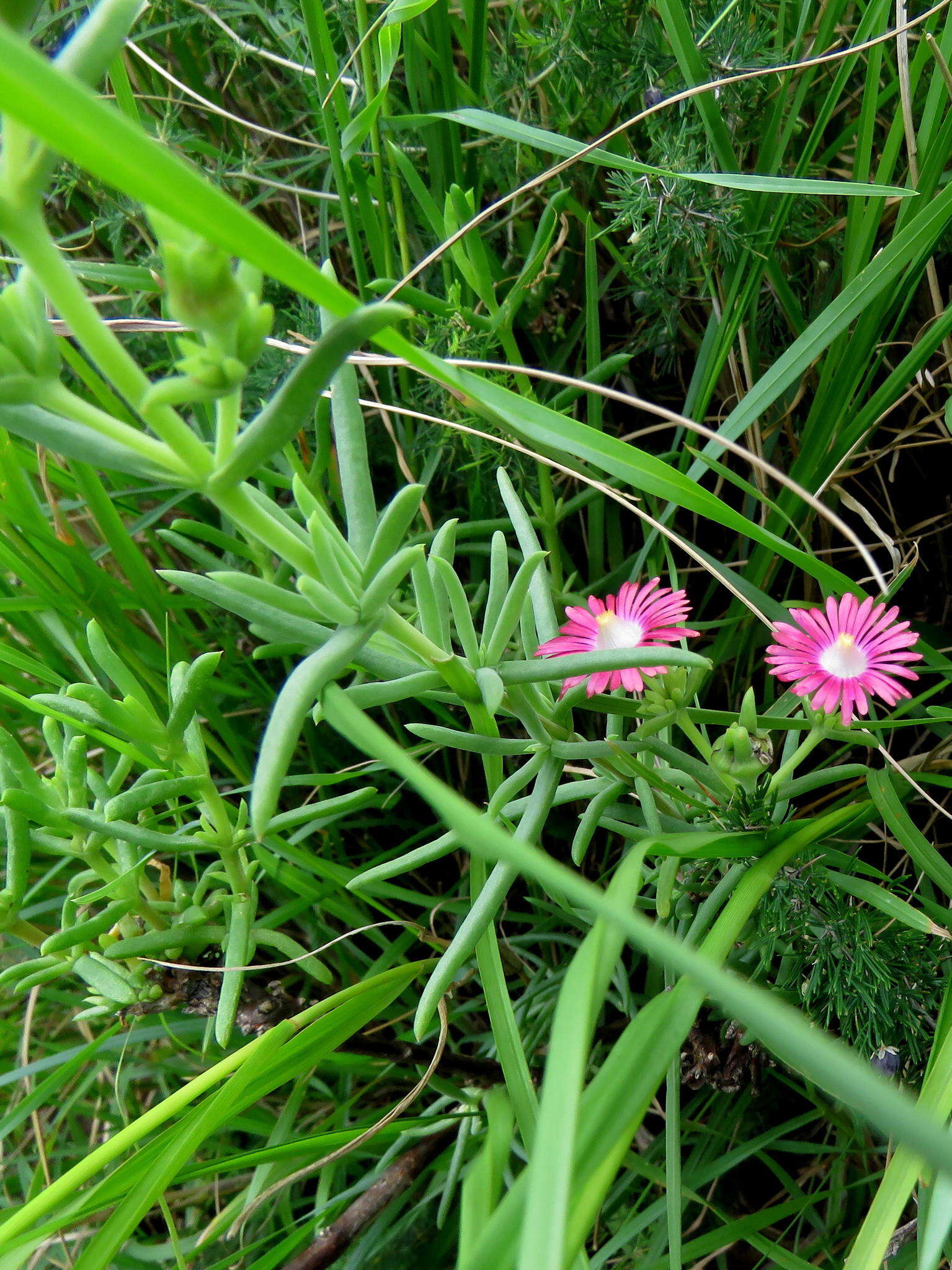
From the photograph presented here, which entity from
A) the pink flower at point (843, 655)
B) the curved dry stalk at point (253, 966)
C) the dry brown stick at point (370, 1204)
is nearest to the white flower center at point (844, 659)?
the pink flower at point (843, 655)

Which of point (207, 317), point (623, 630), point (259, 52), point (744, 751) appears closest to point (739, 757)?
point (744, 751)

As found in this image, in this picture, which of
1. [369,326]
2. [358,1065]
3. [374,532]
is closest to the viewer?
[369,326]

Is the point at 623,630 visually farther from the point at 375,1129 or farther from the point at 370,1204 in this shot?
the point at 370,1204

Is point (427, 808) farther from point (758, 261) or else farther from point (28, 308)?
point (28, 308)

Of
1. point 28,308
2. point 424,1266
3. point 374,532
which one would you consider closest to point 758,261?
point 374,532

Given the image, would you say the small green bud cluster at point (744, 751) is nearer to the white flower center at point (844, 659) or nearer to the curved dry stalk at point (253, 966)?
the white flower center at point (844, 659)

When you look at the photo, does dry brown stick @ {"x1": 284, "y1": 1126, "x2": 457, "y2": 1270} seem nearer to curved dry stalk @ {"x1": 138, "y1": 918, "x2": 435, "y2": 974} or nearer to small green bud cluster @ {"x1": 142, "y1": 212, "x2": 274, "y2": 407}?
curved dry stalk @ {"x1": 138, "y1": 918, "x2": 435, "y2": 974}

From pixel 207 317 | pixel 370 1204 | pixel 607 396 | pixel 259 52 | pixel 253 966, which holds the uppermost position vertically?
pixel 259 52
